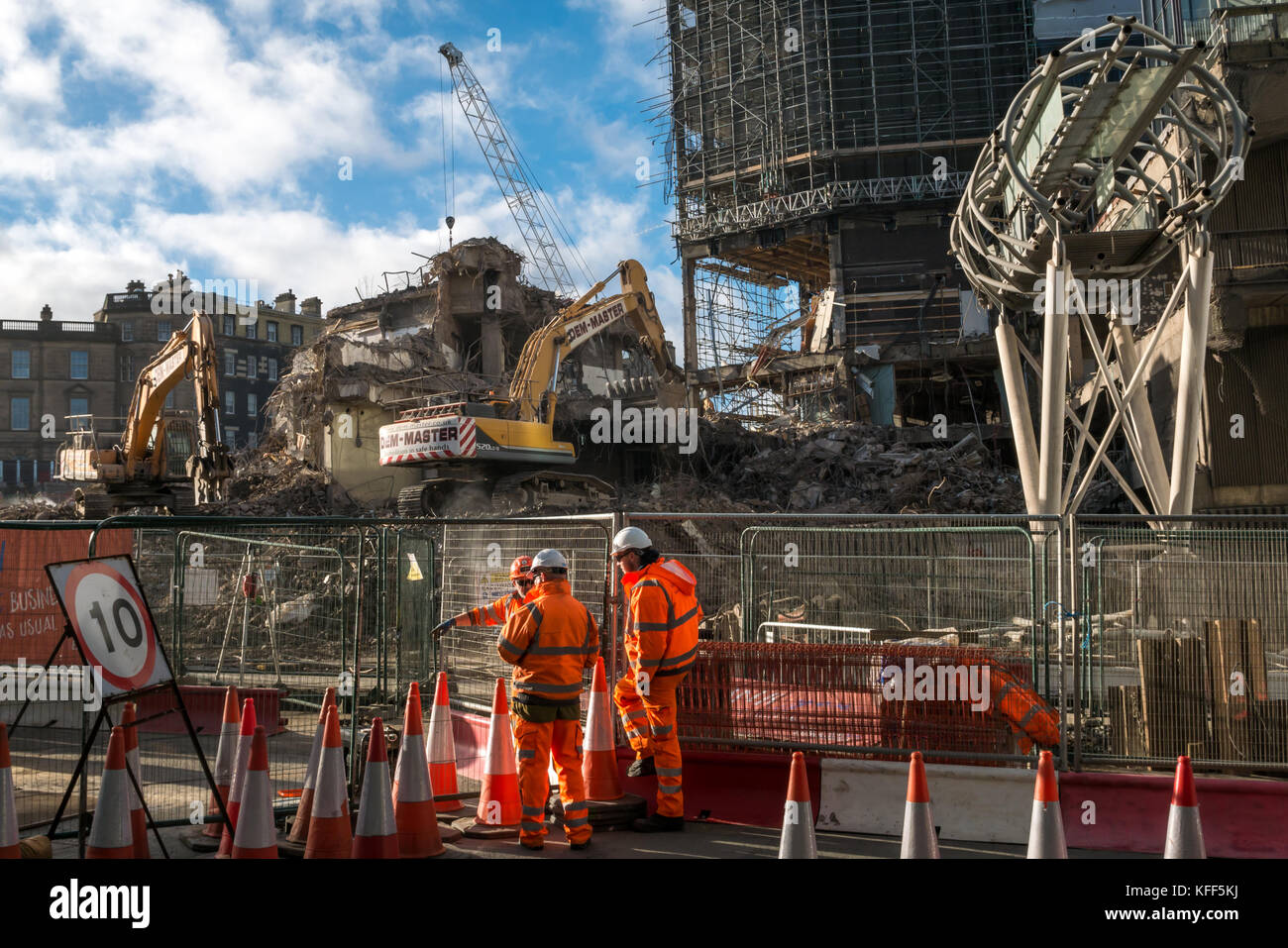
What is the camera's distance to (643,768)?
25.0 ft

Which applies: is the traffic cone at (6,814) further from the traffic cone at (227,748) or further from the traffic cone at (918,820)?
the traffic cone at (918,820)

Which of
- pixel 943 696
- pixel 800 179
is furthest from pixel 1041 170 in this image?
pixel 800 179

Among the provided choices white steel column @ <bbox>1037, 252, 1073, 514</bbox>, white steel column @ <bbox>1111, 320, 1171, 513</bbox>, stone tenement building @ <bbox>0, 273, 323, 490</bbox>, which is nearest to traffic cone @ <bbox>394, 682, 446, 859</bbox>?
white steel column @ <bbox>1037, 252, 1073, 514</bbox>

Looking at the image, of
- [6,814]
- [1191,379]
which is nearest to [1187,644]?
[1191,379]

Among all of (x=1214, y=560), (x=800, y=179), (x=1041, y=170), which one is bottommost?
(x=1214, y=560)

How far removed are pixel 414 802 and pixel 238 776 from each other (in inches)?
45.0

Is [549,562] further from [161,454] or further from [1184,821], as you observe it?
[161,454]

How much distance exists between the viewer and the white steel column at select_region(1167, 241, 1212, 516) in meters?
12.8

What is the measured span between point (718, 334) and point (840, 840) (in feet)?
147

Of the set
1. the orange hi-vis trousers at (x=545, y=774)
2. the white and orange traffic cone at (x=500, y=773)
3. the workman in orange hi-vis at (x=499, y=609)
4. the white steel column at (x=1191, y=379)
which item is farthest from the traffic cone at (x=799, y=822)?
the white steel column at (x=1191, y=379)

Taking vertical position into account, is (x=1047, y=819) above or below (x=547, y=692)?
below

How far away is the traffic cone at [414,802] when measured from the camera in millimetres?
6371
